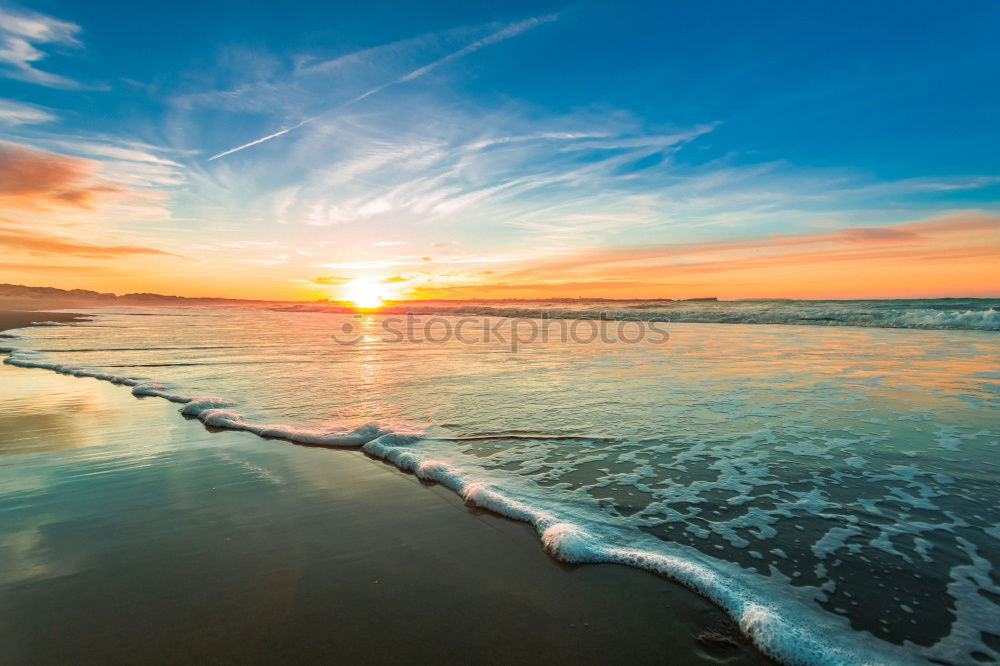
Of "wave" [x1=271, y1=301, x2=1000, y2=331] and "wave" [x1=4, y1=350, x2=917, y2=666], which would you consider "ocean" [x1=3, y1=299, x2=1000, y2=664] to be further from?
"wave" [x1=271, y1=301, x2=1000, y2=331]

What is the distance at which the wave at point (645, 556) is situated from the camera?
2600 millimetres

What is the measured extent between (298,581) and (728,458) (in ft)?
14.7

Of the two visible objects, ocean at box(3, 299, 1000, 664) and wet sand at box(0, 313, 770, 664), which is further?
ocean at box(3, 299, 1000, 664)

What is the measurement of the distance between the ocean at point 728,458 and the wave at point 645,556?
0.01 metres

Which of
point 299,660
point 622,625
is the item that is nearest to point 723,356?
point 622,625

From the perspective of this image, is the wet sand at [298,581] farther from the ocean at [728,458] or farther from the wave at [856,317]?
the wave at [856,317]

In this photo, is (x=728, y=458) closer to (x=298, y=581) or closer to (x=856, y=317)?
(x=298, y=581)

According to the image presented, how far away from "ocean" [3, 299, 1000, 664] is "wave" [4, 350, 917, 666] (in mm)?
14

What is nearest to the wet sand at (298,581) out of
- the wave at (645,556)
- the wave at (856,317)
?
the wave at (645,556)

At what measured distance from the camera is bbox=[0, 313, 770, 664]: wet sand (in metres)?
2.56

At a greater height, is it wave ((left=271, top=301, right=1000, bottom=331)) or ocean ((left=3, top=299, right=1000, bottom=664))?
wave ((left=271, top=301, right=1000, bottom=331))

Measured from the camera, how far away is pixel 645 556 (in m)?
3.41

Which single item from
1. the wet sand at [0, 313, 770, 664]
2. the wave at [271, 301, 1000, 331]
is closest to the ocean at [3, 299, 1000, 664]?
the wet sand at [0, 313, 770, 664]

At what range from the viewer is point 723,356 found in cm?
1424
